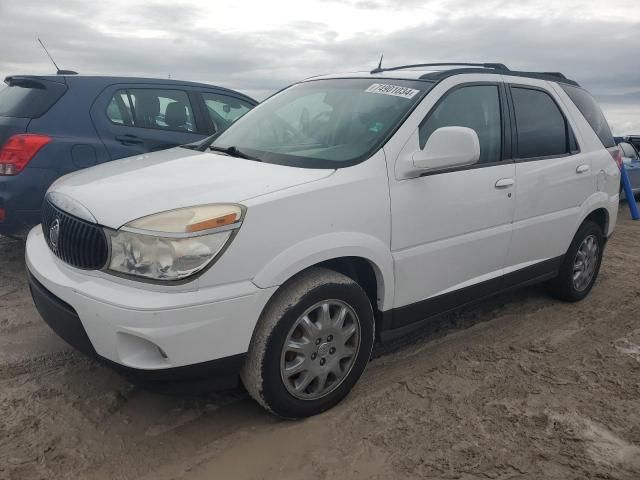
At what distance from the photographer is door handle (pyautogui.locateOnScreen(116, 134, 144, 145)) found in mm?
4977

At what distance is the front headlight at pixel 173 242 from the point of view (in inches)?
92.0

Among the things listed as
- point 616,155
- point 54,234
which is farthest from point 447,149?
point 616,155

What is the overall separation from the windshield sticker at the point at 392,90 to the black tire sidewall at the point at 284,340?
1.18 m

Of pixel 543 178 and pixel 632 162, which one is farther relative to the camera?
pixel 632 162

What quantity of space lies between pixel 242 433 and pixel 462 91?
7.59 ft

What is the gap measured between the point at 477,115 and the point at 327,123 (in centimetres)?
95

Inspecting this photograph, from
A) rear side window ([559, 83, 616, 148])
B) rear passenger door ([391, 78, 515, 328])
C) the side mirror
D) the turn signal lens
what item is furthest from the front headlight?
rear side window ([559, 83, 616, 148])

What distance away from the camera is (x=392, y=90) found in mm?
3361

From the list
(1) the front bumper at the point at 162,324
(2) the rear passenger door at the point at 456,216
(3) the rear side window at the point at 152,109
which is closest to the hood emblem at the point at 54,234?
(1) the front bumper at the point at 162,324

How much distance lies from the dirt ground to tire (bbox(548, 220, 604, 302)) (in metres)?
0.69

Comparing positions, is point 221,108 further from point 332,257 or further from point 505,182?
point 332,257

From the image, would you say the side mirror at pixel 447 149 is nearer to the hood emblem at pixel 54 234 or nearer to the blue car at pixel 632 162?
the hood emblem at pixel 54 234

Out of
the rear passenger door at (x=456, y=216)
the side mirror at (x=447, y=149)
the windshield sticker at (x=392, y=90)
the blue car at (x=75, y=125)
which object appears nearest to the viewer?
the side mirror at (x=447, y=149)

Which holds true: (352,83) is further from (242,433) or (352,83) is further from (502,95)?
(242,433)
